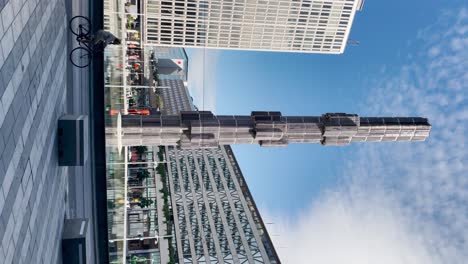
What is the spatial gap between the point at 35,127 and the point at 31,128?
24.5 inches

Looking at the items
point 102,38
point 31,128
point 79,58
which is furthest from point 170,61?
point 31,128

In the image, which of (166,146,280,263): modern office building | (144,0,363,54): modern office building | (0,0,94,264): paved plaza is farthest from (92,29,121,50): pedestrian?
(144,0,363,54): modern office building

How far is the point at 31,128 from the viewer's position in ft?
47.3

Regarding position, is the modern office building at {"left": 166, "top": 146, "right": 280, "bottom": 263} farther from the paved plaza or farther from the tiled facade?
the tiled facade

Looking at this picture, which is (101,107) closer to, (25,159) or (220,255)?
(25,159)

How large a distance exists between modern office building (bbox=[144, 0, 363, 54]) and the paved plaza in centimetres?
10832

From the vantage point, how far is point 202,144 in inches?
1291

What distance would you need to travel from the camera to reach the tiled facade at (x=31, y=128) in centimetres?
1145

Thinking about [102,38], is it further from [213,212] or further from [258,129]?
[213,212]

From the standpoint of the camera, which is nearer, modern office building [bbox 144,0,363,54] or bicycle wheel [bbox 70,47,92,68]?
bicycle wheel [bbox 70,47,92,68]

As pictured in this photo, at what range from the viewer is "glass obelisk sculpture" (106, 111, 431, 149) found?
103ft

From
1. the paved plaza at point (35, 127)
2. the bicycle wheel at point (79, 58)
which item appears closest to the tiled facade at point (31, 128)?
the paved plaza at point (35, 127)

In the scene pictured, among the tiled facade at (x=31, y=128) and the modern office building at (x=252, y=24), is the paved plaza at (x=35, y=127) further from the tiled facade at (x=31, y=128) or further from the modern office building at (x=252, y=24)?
the modern office building at (x=252, y=24)

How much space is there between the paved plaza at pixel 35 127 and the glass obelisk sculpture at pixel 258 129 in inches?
310
